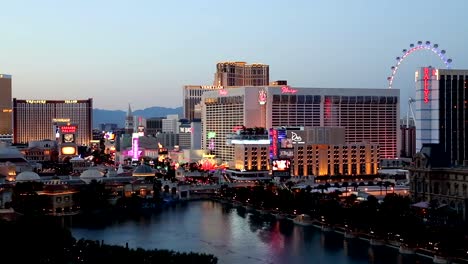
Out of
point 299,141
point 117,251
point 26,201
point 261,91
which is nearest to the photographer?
point 117,251

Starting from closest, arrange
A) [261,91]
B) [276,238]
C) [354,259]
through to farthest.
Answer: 1. [354,259]
2. [276,238]
3. [261,91]

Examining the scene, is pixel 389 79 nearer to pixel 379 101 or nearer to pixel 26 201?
pixel 379 101

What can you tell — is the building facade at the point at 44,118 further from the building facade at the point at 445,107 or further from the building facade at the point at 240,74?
the building facade at the point at 445,107

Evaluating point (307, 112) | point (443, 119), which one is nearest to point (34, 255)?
point (443, 119)

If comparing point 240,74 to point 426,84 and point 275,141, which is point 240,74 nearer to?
point 275,141

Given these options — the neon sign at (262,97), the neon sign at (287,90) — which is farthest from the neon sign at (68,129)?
the neon sign at (287,90)

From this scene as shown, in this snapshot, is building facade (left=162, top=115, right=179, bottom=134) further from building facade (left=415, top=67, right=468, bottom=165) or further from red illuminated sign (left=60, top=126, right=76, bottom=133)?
building facade (left=415, top=67, right=468, bottom=165)
